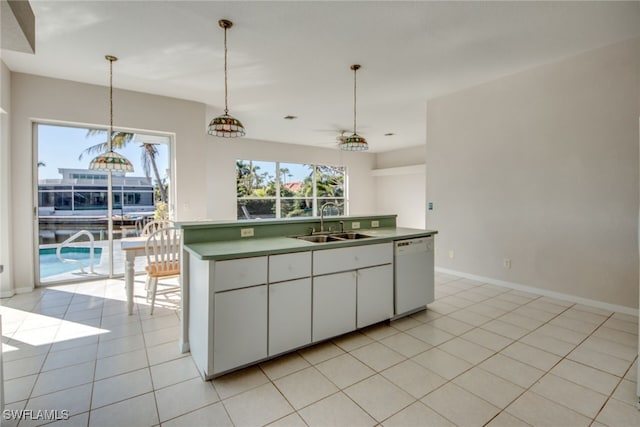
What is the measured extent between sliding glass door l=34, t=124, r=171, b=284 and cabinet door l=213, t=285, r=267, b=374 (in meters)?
3.28

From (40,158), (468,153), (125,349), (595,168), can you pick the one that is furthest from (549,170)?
(40,158)

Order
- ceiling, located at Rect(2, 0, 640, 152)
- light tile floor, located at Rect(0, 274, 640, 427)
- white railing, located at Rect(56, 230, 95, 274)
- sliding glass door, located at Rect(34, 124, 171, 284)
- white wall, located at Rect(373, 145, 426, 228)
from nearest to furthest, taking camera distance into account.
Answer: light tile floor, located at Rect(0, 274, 640, 427), ceiling, located at Rect(2, 0, 640, 152), sliding glass door, located at Rect(34, 124, 171, 284), white railing, located at Rect(56, 230, 95, 274), white wall, located at Rect(373, 145, 426, 228)

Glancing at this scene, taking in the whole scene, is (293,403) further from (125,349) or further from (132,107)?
(132,107)

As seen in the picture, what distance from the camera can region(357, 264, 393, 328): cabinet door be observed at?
8.57ft

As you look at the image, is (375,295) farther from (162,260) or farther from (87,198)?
(87,198)

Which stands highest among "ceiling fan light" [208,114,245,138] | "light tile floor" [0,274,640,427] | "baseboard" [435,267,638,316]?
"ceiling fan light" [208,114,245,138]

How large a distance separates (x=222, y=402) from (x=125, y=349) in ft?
3.70

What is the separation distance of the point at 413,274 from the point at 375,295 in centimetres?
53

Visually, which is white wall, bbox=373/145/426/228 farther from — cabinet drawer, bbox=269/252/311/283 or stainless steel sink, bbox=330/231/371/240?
cabinet drawer, bbox=269/252/311/283

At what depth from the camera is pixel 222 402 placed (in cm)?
176

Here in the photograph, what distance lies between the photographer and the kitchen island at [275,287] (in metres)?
1.95

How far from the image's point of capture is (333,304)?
2.43 meters

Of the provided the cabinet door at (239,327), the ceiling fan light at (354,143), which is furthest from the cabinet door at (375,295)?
the ceiling fan light at (354,143)

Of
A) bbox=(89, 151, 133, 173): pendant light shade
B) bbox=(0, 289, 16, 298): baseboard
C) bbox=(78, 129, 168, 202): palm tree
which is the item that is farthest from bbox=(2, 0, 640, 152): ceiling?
bbox=(0, 289, 16, 298): baseboard
